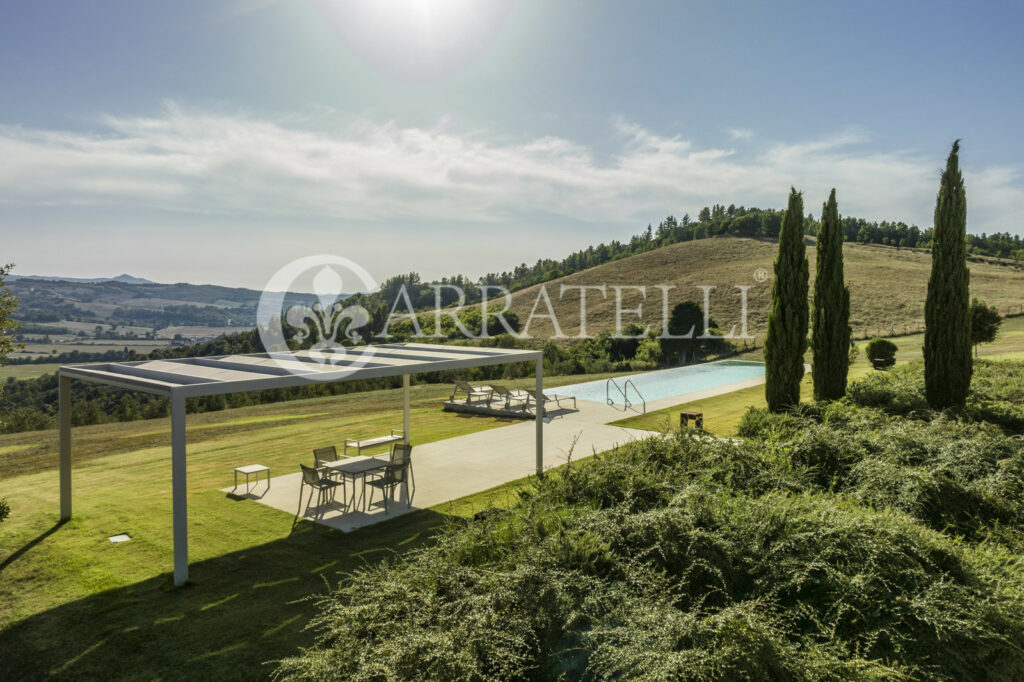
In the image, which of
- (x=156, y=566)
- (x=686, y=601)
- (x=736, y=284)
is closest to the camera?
(x=686, y=601)

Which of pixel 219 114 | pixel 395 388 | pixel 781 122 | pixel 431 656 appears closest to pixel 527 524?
pixel 431 656

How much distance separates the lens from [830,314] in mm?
13320

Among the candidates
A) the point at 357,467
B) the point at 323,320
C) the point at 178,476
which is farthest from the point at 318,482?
the point at 323,320

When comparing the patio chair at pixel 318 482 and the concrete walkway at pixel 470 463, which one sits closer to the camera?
the patio chair at pixel 318 482

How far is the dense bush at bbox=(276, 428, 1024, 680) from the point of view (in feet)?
11.1

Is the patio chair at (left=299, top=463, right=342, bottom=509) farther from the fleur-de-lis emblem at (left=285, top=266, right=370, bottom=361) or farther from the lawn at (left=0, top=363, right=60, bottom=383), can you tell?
the lawn at (left=0, top=363, right=60, bottom=383)

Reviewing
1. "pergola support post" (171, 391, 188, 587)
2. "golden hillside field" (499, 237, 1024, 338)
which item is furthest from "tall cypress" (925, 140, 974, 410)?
"golden hillside field" (499, 237, 1024, 338)

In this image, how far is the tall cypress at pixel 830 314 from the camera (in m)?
13.3

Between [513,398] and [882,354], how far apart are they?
1432cm

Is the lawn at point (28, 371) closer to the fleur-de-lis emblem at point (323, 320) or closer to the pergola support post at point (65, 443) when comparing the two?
the fleur-de-lis emblem at point (323, 320)

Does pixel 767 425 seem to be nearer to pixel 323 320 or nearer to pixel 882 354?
pixel 882 354

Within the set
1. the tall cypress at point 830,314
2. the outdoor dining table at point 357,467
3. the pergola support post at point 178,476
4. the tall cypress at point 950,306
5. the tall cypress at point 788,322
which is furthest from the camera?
the tall cypress at point 830,314

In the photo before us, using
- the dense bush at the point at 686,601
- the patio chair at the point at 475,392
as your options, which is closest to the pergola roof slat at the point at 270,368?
the dense bush at the point at 686,601

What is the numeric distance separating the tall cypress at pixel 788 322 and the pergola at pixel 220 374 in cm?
668
